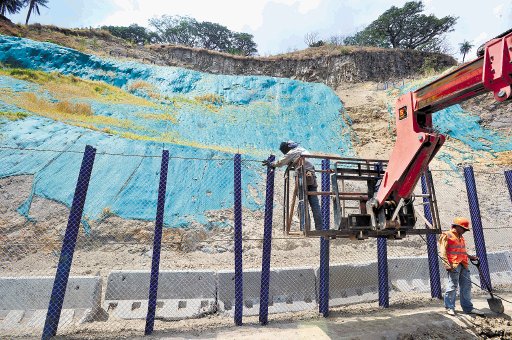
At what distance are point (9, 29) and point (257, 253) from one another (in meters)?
31.1

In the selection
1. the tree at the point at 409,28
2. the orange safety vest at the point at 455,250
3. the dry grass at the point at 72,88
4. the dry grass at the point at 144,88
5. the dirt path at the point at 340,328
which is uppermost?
the tree at the point at 409,28

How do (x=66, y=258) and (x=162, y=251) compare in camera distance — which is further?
(x=162, y=251)

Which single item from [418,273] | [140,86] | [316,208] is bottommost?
[418,273]

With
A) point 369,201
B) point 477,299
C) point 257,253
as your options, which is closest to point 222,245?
Answer: point 257,253

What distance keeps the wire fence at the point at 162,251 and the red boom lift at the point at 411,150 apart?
5.28 ft

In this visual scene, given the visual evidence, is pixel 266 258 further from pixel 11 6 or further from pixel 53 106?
pixel 11 6

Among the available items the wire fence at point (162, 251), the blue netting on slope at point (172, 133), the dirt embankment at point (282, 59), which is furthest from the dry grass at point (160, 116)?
the dirt embankment at point (282, 59)

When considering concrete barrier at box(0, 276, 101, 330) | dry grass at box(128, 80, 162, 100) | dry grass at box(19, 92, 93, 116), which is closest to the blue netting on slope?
dry grass at box(128, 80, 162, 100)

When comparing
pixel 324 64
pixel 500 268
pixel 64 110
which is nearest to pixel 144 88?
pixel 64 110

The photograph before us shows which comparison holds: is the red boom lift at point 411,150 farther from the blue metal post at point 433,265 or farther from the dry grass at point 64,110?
the dry grass at point 64,110

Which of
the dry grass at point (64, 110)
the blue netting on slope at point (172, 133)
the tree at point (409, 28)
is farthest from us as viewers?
the tree at point (409, 28)

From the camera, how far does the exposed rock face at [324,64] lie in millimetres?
29484

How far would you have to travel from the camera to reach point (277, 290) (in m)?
6.38

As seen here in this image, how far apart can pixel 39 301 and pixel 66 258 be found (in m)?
1.37
